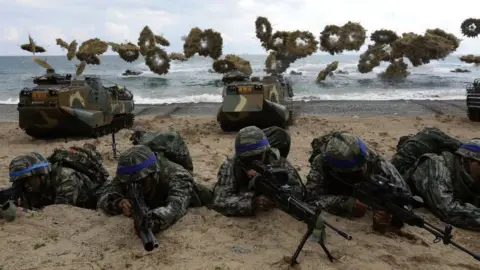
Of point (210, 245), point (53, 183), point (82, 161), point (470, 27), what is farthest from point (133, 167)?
point (470, 27)

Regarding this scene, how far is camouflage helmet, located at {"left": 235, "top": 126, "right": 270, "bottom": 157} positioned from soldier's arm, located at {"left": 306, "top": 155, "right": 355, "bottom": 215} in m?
0.68

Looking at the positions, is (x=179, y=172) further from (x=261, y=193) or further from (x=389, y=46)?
(x=389, y=46)

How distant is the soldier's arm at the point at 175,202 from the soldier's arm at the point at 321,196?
1.23 m

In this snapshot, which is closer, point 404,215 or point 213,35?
point 404,215

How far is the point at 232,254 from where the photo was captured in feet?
12.3

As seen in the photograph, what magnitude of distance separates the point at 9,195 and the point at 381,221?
3.84 m

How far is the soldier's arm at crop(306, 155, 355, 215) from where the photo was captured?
4496 mm

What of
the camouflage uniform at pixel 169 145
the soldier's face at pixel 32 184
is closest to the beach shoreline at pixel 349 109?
the camouflage uniform at pixel 169 145

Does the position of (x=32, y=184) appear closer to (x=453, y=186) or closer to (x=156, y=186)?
(x=156, y=186)

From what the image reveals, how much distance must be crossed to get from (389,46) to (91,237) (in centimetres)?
4348

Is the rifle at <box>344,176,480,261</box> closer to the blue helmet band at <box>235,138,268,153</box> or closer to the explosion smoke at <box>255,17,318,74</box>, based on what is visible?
the blue helmet band at <box>235,138,268,153</box>

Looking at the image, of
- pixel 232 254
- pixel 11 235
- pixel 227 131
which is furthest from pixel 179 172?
pixel 227 131

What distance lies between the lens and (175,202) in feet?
14.5

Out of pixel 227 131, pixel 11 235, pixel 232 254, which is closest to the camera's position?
pixel 232 254
